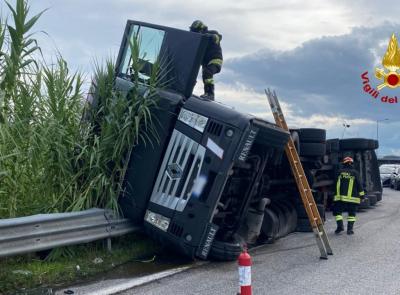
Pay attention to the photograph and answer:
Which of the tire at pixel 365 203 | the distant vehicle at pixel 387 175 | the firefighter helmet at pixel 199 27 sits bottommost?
the distant vehicle at pixel 387 175

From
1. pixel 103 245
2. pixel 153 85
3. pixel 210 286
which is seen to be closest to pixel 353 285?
pixel 210 286

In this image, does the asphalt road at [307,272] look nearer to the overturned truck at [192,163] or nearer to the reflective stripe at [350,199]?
the overturned truck at [192,163]

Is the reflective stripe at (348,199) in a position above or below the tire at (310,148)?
below

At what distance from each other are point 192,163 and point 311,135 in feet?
13.4

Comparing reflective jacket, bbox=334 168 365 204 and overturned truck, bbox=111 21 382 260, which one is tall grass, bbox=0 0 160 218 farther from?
reflective jacket, bbox=334 168 365 204

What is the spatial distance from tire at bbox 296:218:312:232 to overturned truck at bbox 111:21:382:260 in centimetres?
201

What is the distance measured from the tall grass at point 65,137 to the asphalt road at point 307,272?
1.50 metres

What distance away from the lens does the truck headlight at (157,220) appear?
6.10 metres

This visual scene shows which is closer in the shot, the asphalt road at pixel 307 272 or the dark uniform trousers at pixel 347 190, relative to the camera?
the asphalt road at pixel 307 272

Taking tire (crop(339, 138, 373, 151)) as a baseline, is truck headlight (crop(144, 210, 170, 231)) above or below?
below

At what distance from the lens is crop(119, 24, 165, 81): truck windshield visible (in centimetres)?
690

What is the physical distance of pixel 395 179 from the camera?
24.8 metres

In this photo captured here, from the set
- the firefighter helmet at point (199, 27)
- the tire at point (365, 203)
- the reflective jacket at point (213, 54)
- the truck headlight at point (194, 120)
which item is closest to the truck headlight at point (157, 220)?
the truck headlight at point (194, 120)

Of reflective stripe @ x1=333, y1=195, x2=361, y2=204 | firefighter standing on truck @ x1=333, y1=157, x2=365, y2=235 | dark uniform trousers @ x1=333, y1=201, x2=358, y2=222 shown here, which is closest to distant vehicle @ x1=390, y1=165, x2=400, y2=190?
firefighter standing on truck @ x1=333, y1=157, x2=365, y2=235
